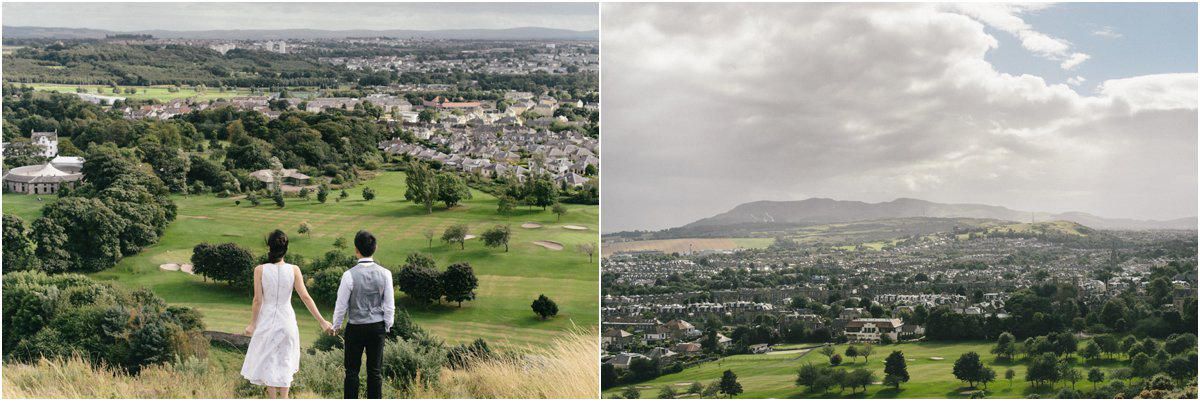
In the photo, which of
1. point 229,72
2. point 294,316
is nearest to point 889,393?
point 294,316

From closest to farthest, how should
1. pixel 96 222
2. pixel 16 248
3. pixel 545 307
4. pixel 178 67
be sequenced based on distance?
pixel 16 248 < pixel 96 222 < pixel 545 307 < pixel 178 67

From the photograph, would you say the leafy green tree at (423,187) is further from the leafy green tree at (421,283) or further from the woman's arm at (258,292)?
the woman's arm at (258,292)

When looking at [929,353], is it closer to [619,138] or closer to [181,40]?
[619,138]

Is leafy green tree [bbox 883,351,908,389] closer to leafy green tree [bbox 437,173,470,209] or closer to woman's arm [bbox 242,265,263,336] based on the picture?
leafy green tree [bbox 437,173,470,209]

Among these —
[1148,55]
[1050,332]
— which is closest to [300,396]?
[1050,332]

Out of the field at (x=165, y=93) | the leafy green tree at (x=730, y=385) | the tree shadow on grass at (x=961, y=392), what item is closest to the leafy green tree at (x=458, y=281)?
the leafy green tree at (x=730, y=385)

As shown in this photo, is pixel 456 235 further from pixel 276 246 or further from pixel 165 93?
pixel 276 246
